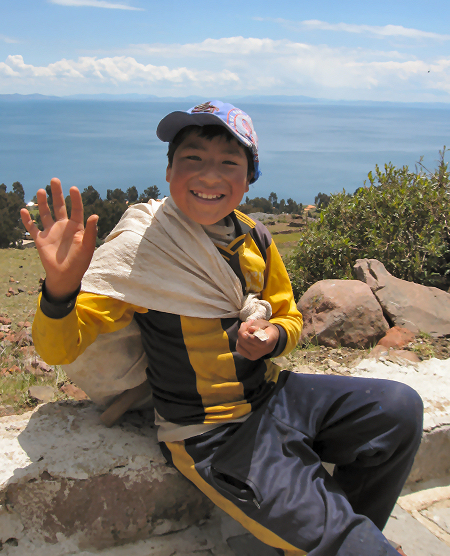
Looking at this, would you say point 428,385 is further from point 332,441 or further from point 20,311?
point 20,311

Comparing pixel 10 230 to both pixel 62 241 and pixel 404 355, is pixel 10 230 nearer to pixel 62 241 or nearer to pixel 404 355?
pixel 404 355

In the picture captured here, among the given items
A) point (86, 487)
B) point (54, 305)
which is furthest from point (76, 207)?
point (86, 487)

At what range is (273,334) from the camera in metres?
1.89

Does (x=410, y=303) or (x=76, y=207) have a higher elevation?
(x=76, y=207)

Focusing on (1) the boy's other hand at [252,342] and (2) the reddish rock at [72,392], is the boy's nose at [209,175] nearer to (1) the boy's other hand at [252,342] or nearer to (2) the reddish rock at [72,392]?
(1) the boy's other hand at [252,342]

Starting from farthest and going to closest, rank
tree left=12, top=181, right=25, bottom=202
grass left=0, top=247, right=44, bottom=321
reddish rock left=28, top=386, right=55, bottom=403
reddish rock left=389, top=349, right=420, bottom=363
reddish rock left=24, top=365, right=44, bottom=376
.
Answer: tree left=12, top=181, right=25, bottom=202 → grass left=0, top=247, right=44, bottom=321 → reddish rock left=389, top=349, right=420, bottom=363 → reddish rock left=24, top=365, right=44, bottom=376 → reddish rock left=28, top=386, right=55, bottom=403

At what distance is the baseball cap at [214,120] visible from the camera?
67.4 inches

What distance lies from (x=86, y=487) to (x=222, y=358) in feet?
2.45

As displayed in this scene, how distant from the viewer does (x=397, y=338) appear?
137 inches

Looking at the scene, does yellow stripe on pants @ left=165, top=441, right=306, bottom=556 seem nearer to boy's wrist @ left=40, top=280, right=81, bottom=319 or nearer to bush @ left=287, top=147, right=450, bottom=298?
boy's wrist @ left=40, top=280, right=81, bottom=319

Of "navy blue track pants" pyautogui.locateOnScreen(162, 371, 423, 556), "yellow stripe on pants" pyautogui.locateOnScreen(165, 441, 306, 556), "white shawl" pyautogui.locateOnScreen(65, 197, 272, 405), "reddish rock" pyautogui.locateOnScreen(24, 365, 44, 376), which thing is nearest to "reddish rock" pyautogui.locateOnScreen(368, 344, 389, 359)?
"navy blue track pants" pyautogui.locateOnScreen(162, 371, 423, 556)

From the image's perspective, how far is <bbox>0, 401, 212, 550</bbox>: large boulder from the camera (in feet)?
5.90

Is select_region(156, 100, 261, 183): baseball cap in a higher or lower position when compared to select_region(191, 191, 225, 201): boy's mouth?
higher

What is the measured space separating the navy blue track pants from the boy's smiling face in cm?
84
